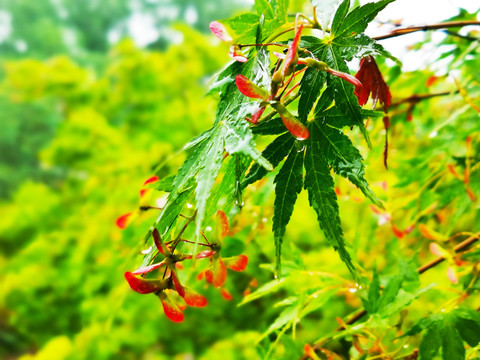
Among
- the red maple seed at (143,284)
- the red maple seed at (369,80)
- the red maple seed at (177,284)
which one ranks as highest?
the red maple seed at (369,80)

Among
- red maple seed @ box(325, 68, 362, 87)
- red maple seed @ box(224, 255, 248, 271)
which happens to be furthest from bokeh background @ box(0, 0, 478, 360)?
red maple seed @ box(325, 68, 362, 87)

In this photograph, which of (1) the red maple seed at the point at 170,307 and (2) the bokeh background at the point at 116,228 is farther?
(2) the bokeh background at the point at 116,228

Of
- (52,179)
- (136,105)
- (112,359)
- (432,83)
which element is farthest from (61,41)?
(432,83)

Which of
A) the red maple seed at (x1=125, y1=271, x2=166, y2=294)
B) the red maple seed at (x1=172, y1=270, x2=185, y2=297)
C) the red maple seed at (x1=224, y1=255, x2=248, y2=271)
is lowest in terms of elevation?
the red maple seed at (x1=224, y1=255, x2=248, y2=271)

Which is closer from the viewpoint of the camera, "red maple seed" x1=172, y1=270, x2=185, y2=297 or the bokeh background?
"red maple seed" x1=172, y1=270, x2=185, y2=297

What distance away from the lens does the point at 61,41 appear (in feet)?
21.6

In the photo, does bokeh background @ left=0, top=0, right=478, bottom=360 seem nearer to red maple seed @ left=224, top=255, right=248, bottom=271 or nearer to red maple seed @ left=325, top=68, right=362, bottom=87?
red maple seed @ left=224, top=255, right=248, bottom=271

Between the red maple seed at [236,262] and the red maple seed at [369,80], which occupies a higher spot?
the red maple seed at [369,80]

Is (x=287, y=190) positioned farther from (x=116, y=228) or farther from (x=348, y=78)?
(x=116, y=228)

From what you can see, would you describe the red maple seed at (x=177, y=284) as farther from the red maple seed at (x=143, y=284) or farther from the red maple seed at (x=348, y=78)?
the red maple seed at (x=348, y=78)

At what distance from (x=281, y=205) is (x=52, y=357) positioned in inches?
88.1

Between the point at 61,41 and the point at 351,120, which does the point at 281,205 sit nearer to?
the point at 351,120

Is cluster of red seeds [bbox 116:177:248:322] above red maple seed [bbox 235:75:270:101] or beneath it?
beneath

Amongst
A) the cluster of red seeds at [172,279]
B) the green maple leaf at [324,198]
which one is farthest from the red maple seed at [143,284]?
the green maple leaf at [324,198]
